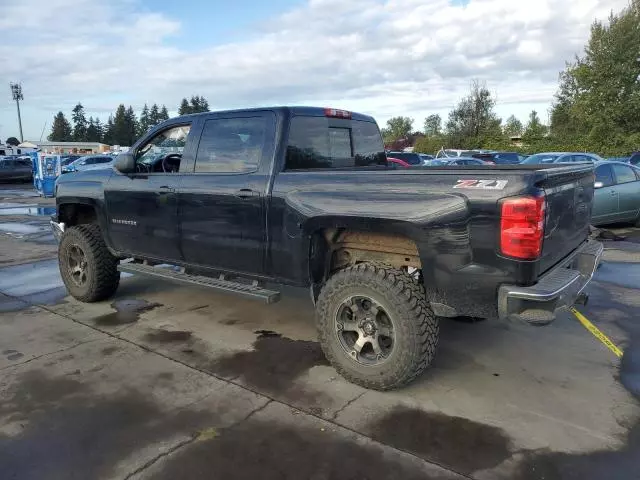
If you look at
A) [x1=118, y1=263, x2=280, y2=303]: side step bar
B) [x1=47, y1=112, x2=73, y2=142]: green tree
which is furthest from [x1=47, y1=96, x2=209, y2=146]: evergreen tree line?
[x1=118, y1=263, x2=280, y2=303]: side step bar

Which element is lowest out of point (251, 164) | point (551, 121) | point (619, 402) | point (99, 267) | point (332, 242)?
point (619, 402)

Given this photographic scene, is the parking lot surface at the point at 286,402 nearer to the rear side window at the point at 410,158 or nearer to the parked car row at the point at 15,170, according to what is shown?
the rear side window at the point at 410,158

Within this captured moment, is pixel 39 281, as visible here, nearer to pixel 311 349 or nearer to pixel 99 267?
pixel 99 267

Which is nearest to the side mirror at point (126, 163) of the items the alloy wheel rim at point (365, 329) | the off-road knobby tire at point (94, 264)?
the off-road knobby tire at point (94, 264)

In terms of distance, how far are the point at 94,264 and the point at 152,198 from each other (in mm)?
1289

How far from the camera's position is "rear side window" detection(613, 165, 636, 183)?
1094 centimetres

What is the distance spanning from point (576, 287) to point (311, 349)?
2.19 m

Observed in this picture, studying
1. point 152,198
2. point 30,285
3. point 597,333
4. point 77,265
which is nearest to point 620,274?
point 597,333

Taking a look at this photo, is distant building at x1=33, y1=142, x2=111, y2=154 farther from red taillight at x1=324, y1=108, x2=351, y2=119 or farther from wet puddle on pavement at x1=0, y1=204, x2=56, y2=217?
red taillight at x1=324, y1=108, x2=351, y2=119

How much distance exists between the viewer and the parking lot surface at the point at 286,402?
2.96m

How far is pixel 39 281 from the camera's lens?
7.12m

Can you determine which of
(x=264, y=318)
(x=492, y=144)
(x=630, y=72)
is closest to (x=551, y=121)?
(x=492, y=144)

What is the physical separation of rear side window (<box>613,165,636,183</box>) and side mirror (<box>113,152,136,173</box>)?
9740 mm

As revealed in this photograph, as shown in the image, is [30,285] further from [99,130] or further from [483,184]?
[99,130]
